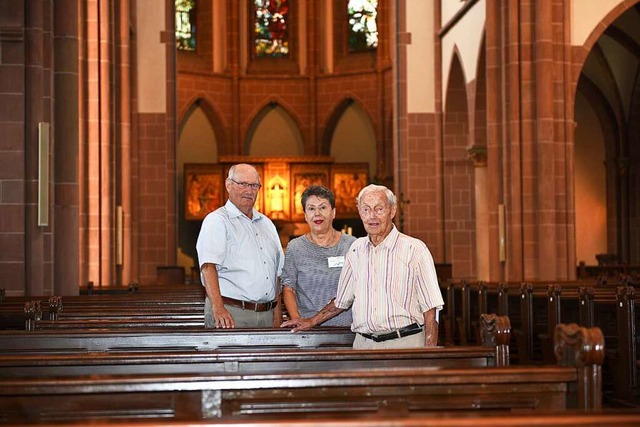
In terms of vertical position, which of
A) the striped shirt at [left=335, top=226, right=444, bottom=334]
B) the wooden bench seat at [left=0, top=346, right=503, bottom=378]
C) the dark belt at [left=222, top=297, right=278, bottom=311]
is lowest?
the wooden bench seat at [left=0, top=346, right=503, bottom=378]

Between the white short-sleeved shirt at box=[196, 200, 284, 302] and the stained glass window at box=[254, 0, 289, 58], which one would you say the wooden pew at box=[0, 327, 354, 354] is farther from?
the stained glass window at box=[254, 0, 289, 58]

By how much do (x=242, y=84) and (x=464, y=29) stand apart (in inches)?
389

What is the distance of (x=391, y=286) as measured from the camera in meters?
5.54

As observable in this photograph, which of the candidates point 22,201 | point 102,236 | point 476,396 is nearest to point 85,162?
point 102,236

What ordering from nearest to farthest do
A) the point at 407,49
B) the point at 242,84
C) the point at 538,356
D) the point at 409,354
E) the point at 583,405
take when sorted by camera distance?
the point at 583,405
the point at 409,354
the point at 538,356
the point at 407,49
the point at 242,84

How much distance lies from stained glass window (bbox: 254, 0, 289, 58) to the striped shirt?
2597 cm

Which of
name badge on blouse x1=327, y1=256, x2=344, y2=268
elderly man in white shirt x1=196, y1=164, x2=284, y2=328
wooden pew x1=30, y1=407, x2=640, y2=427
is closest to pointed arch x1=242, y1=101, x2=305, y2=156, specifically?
elderly man in white shirt x1=196, y1=164, x2=284, y2=328

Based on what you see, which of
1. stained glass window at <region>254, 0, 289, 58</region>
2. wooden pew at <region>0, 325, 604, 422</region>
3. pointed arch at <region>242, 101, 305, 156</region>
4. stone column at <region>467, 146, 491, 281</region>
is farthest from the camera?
stained glass window at <region>254, 0, 289, 58</region>

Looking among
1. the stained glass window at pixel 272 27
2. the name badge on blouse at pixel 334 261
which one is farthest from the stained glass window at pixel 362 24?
the name badge on blouse at pixel 334 261

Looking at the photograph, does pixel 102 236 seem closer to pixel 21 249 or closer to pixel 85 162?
pixel 85 162

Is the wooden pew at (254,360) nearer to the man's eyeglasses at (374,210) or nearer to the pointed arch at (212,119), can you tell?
the man's eyeglasses at (374,210)

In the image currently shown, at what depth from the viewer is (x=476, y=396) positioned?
151 inches

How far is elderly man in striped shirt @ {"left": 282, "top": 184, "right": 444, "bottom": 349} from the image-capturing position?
5.51 meters

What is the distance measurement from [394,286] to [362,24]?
25389 mm
